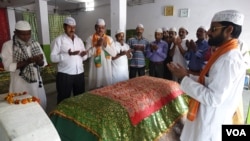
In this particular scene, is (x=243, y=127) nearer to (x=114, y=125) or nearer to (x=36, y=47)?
(x=114, y=125)

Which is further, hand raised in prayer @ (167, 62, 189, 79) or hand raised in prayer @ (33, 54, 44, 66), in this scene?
hand raised in prayer @ (33, 54, 44, 66)

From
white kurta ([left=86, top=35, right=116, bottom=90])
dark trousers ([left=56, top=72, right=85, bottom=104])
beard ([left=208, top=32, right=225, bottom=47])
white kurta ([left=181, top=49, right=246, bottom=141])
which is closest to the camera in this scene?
white kurta ([left=181, top=49, right=246, bottom=141])

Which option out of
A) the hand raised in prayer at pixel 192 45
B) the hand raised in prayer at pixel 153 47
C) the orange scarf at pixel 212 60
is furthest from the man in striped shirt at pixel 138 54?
the orange scarf at pixel 212 60

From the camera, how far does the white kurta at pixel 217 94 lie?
133 centimetres

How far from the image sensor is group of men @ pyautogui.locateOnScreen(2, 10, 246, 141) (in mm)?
1373

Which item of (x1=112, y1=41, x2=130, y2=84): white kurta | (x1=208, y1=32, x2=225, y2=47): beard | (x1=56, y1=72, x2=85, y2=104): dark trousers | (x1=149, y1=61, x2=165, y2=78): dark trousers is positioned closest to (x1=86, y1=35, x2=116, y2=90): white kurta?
(x1=112, y1=41, x2=130, y2=84): white kurta

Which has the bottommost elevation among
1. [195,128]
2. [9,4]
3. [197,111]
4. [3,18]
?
[195,128]

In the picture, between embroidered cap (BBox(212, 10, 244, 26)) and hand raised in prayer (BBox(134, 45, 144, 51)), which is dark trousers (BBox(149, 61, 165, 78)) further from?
embroidered cap (BBox(212, 10, 244, 26))

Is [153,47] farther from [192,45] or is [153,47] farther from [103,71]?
[103,71]

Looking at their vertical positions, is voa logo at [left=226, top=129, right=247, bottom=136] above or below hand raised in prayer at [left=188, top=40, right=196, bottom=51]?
below

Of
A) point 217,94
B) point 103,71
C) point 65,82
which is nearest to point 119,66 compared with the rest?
point 103,71

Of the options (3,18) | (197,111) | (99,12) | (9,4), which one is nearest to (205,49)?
(197,111)

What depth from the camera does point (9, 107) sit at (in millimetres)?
1040

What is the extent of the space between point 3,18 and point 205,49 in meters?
8.36
